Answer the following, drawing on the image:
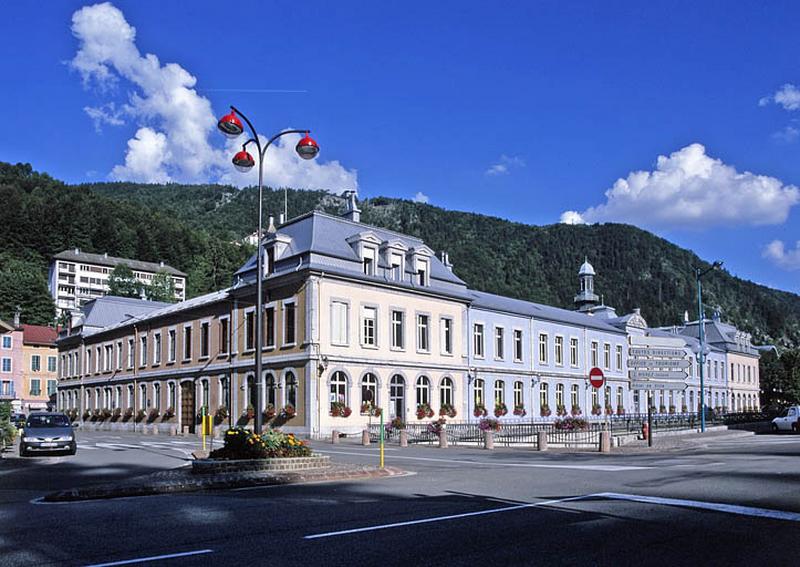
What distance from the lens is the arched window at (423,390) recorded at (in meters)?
45.7

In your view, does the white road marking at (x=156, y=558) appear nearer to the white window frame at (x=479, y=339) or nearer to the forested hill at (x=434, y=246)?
the white window frame at (x=479, y=339)

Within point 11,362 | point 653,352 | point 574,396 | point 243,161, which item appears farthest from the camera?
point 11,362

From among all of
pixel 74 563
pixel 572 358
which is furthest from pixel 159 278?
pixel 74 563

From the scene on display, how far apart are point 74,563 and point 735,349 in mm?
93990

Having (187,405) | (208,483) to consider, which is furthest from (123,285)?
(208,483)

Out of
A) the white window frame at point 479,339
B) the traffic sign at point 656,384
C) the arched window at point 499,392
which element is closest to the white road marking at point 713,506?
the traffic sign at point 656,384

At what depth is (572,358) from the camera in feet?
201

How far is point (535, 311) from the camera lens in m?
58.7

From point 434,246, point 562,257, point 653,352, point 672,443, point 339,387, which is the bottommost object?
point 672,443

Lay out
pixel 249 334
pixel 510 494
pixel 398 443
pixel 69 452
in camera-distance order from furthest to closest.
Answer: pixel 249 334 < pixel 398 443 < pixel 69 452 < pixel 510 494

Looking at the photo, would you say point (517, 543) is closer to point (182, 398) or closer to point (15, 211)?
point (182, 398)

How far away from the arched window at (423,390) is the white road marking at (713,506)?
32.7 meters

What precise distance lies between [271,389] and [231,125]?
85.8 feet

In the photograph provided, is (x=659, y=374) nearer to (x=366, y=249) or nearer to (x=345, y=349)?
(x=345, y=349)
